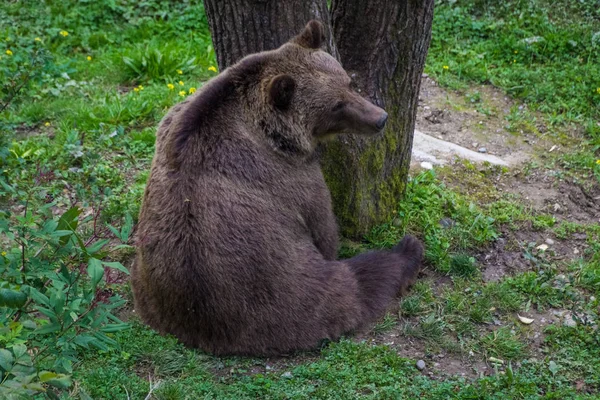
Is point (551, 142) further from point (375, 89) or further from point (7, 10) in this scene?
point (7, 10)

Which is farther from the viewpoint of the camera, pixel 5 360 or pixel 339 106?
pixel 339 106

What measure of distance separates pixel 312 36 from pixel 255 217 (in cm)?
138

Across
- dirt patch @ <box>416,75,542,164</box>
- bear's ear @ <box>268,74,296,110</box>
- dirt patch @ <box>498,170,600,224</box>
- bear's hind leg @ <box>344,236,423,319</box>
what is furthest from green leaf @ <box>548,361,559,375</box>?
dirt patch @ <box>416,75,542,164</box>

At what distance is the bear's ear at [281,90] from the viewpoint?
487 cm

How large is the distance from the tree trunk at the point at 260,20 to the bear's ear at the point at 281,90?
66cm

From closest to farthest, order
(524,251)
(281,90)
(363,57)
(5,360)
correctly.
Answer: (5,360) < (281,90) < (363,57) < (524,251)

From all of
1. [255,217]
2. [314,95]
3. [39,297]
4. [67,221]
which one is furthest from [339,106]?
[39,297]

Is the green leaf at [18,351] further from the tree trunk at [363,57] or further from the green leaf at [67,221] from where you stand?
the tree trunk at [363,57]

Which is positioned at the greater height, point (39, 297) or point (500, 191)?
point (39, 297)

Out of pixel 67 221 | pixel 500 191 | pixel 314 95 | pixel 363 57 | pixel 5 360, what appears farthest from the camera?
pixel 500 191

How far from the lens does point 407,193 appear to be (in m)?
6.43

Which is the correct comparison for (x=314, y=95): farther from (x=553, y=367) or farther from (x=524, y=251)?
(x=553, y=367)

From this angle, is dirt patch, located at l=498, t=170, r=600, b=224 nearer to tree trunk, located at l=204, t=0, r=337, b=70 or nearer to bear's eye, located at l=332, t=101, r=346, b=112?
bear's eye, located at l=332, t=101, r=346, b=112

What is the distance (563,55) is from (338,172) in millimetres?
4445
